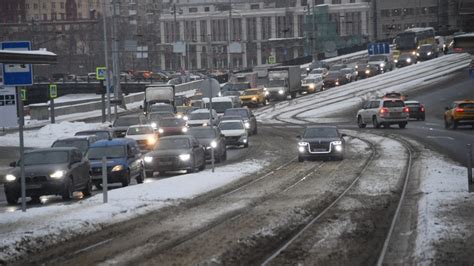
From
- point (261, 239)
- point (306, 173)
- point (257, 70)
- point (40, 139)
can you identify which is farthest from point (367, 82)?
point (261, 239)

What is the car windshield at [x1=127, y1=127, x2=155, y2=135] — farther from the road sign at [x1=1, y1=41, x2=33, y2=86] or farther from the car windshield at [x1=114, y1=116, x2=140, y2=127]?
the road sign at [x1=1, y1=41, x2=33, y2=86]

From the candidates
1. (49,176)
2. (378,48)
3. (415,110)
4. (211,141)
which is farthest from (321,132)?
(378,48)

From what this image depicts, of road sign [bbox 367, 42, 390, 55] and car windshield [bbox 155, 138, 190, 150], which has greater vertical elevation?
road sign [bbox 367, 42, 390, 55]

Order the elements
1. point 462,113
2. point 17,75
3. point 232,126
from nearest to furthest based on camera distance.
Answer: point 17,75
point 232,126
point 462,113

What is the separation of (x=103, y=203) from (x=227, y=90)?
204ft

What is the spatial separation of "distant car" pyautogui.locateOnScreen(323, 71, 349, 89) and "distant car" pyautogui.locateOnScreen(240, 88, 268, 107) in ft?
41.1

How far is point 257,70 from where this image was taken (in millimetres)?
104250

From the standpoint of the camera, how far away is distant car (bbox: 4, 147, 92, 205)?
25484 mm

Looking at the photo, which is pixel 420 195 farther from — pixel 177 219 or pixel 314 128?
pixel 314 128

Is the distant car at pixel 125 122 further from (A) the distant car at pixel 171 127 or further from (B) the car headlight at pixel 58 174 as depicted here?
(B) the car headlight at pixel 58 174

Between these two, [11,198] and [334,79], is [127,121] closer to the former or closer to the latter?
[11,198]

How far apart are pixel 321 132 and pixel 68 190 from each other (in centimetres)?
1453

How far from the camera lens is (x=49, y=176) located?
25.5m

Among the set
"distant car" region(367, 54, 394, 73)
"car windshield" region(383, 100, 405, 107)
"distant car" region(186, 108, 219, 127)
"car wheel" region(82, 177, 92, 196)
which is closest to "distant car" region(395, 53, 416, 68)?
"distant car" region(367, 54, 394, 73)
